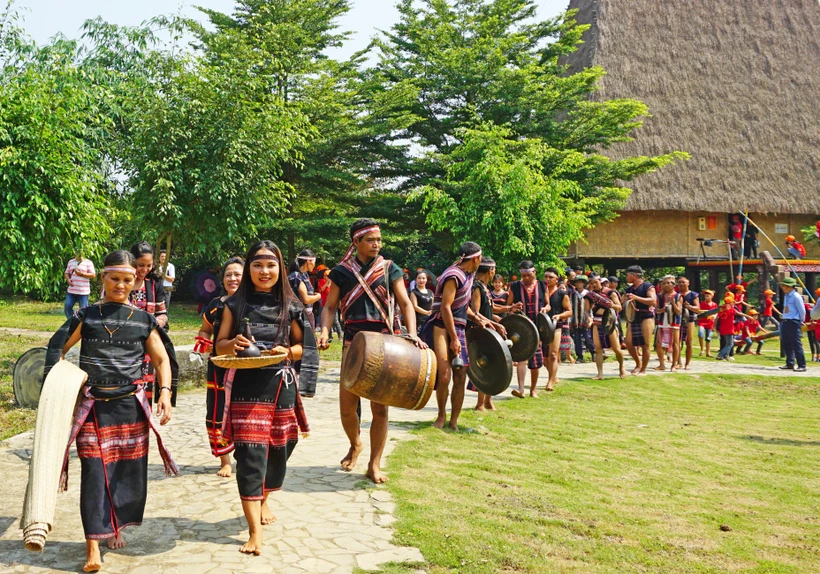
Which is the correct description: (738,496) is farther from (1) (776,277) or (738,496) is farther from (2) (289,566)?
(1) (776,277)

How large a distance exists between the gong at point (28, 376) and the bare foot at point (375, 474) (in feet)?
13.9

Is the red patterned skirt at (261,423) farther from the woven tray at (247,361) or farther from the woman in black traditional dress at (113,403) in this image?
the woman in black traditional dress at (113,403)

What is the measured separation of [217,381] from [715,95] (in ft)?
93.8

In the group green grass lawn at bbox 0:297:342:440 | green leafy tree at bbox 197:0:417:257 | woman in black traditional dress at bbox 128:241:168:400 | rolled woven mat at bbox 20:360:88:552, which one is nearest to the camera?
rolled woven mat at bbox 20:360:88:552

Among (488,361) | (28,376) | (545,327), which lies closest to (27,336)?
(28,376)

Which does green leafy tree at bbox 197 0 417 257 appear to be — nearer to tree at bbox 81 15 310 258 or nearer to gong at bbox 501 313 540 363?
tree at bbox 81 15 310 258

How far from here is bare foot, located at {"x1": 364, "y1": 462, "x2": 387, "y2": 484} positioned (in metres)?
5.38

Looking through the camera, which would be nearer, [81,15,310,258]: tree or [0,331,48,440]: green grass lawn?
[0,331,48,440]: green grass lawn

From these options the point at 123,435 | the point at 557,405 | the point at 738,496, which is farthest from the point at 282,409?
the point at 557,405

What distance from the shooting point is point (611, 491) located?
5.48 meters

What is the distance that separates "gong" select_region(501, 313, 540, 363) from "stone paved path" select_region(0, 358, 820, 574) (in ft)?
9.79

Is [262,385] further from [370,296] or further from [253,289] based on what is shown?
[370,296]

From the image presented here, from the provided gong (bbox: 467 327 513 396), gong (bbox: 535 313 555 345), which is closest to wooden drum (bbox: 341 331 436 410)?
gong (bbox: 467 327 513 396)

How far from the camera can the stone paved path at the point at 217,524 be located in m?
3.83
